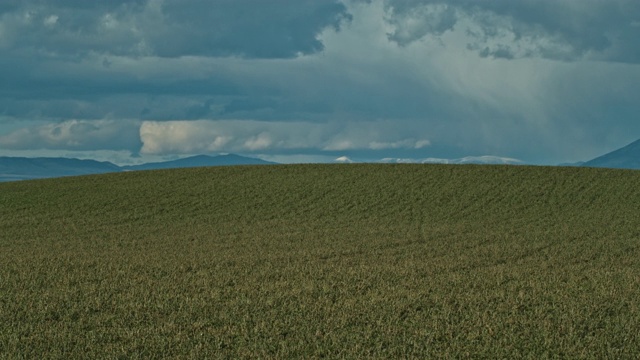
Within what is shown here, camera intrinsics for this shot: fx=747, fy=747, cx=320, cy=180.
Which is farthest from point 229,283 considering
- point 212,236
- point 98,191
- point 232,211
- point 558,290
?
point 98,191

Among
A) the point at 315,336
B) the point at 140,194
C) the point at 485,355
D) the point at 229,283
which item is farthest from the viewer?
the point at 140,194

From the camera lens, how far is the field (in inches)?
529

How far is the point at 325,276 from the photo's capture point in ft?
67.8

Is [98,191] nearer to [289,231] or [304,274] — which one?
[289,231]

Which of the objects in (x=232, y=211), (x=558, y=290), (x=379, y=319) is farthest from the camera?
(x=232, y=211)

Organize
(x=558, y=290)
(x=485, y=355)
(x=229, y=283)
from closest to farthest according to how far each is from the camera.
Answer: (x=485, y=355), (x=558, y=290), (x=229, y=283)

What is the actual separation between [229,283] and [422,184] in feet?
130

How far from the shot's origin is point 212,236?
114ft

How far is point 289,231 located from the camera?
3669cm

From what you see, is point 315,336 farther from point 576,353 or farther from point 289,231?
point 289,231

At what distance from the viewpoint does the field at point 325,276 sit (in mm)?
13438

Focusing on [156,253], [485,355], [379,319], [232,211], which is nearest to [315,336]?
[379,319]

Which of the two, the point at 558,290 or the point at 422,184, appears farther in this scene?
the point at 422,184

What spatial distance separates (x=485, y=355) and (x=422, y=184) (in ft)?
150
